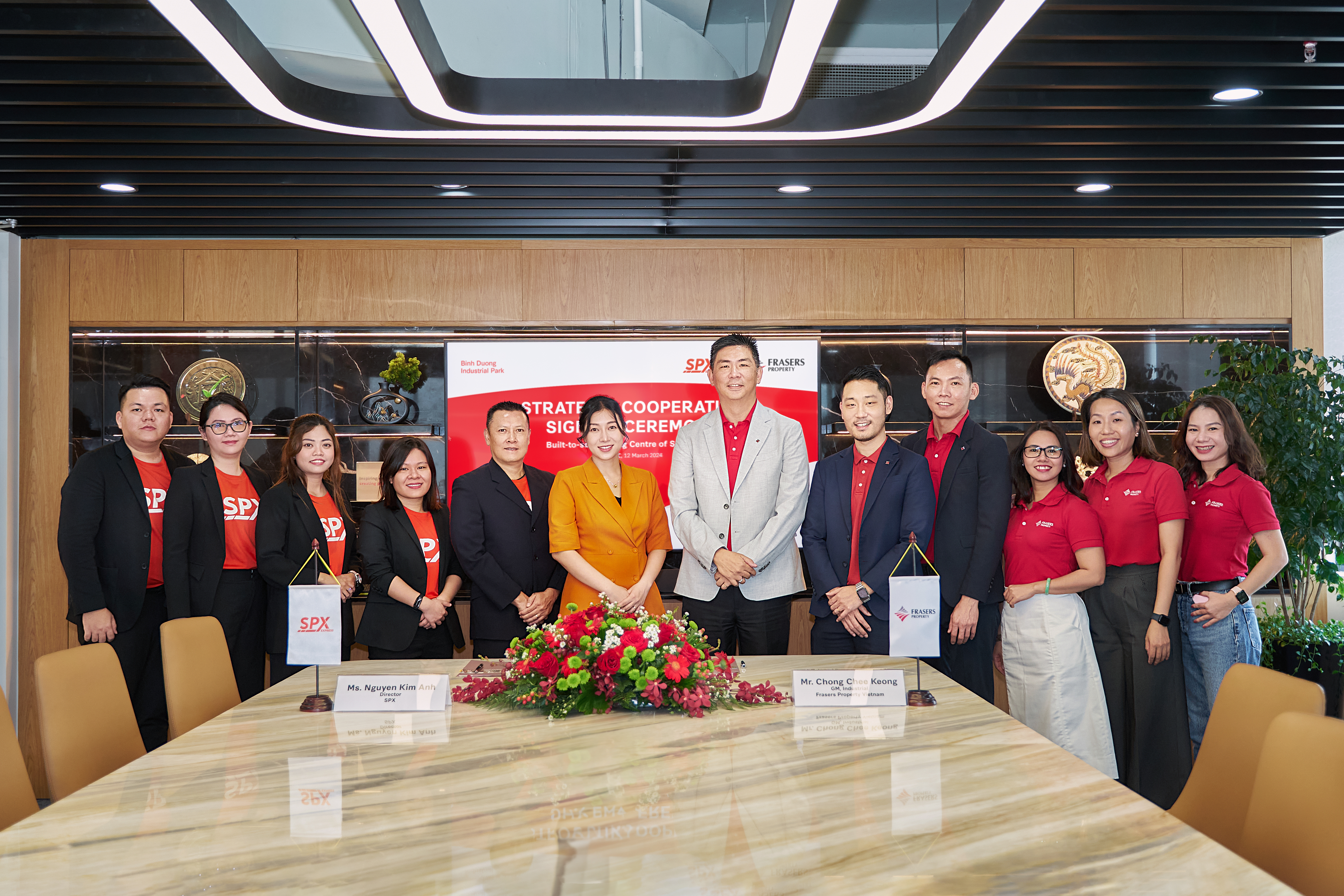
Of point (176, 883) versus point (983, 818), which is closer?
point (176, 883)

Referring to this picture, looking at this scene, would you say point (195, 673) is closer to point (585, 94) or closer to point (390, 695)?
point (390, 695)

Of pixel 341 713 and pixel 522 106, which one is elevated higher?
pixel 522 106

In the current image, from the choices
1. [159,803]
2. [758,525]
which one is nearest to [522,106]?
[758,525]

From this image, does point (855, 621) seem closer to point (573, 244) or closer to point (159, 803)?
point (159, 803)

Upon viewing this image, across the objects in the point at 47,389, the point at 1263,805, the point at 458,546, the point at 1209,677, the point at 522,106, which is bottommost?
the point at 1209,677

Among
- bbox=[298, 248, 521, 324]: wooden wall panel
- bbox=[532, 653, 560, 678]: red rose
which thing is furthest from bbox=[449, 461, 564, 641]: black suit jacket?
bbox=[532, 653, 560, 678]: red rose

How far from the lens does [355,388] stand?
5.26 meters

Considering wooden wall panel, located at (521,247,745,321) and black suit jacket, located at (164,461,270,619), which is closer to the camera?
black suit jacket, located at (164,461,270,619)

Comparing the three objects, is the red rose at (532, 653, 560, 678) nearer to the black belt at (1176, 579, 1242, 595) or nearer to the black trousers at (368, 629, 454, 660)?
the black trousers at (368, 629, 454, 660)

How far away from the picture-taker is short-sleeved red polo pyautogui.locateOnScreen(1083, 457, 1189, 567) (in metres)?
3.59

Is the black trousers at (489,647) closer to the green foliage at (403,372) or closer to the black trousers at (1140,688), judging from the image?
the green foliage at (403,372)

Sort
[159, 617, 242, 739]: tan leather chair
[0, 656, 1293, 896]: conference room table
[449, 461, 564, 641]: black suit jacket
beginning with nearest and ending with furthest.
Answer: [0, 656, 1293, 896]: conference room table
[159, 617, 242, 739]: tan leather chair
[449, 461, 564, 641]: black suit jacket

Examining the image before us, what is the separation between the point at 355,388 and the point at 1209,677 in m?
4.58

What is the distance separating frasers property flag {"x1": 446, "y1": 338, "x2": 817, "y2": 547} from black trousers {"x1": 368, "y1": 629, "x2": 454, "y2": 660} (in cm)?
145
